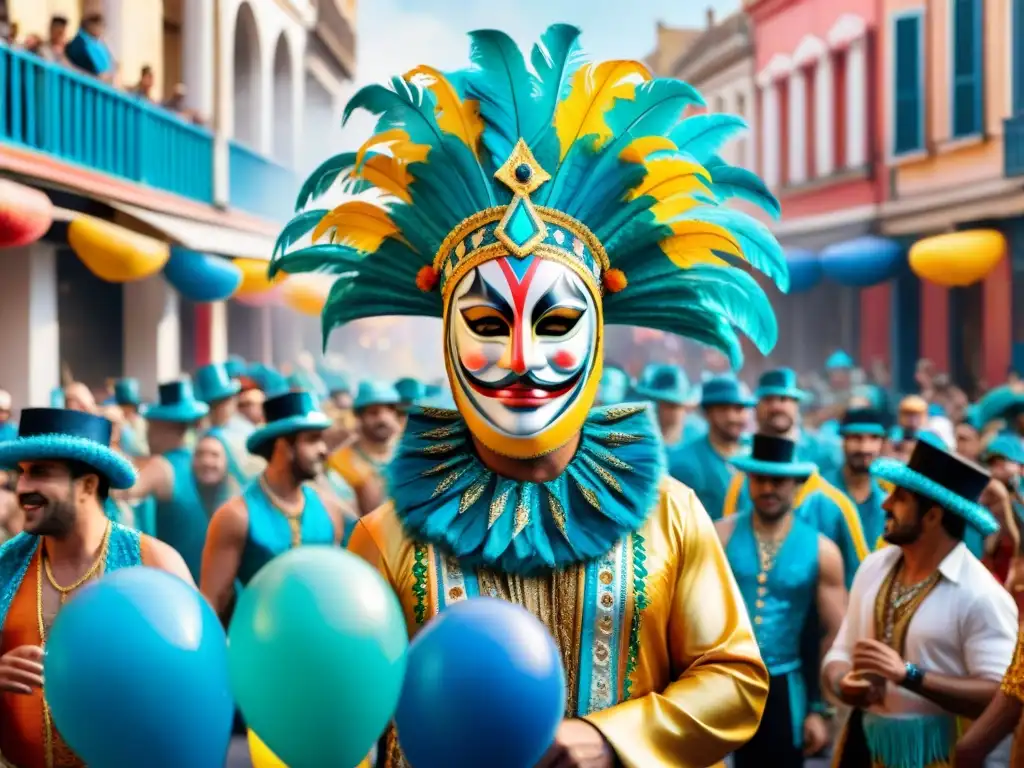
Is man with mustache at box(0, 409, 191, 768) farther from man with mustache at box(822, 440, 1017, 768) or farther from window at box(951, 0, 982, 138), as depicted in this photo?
window at box(951, 0, 982, 138)

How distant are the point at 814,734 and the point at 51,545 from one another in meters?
3.12

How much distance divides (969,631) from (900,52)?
51.2 feet

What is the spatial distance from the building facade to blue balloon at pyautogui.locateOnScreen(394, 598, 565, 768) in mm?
7771

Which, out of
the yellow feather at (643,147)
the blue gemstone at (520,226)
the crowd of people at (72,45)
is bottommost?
the blue gemstone at (520,226)

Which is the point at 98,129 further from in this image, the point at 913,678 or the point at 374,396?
the point at 913,678

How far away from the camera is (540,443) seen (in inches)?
122

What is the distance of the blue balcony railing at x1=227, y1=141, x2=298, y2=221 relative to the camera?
605 inches

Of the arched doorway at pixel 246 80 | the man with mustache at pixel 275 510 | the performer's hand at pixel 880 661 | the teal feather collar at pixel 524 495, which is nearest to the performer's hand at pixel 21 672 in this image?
the teal feather collar at pixel 524 495

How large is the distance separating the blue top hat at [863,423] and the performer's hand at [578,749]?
4.80 m

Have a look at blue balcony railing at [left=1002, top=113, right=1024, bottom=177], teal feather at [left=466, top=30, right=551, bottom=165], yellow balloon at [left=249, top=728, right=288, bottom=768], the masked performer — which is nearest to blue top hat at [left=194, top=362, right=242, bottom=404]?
the masked performer

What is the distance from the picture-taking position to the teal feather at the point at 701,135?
3.36m

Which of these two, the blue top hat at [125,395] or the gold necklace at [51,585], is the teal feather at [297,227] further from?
the blue top hat at [125,395]

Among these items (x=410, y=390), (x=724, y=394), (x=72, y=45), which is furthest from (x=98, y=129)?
(x=724, y=394)

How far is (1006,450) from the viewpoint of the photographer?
262 inches
